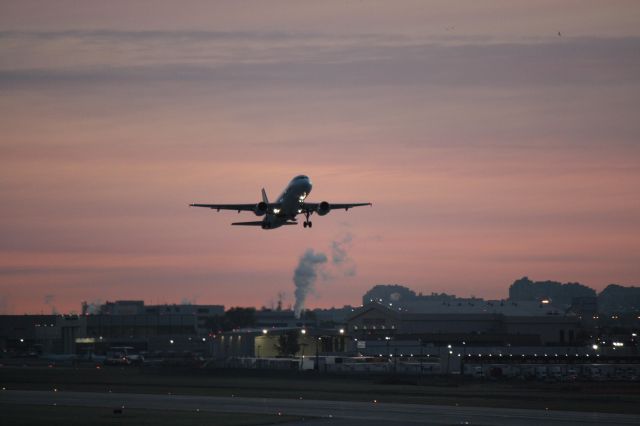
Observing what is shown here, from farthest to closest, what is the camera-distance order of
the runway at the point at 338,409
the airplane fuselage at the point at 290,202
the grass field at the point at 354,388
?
the airplane fuselage at the point at 290,202 < the grass field at the point at 354,388 < the runway at the point at 338,409

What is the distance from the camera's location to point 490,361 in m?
122

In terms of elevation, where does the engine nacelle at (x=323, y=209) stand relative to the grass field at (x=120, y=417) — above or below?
above

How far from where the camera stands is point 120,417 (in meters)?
64.4

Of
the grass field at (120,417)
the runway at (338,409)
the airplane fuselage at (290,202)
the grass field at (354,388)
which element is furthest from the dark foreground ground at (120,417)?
the airplane fuselage at (290,202)

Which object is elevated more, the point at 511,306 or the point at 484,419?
the point at 511,306

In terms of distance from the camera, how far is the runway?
62562 mm

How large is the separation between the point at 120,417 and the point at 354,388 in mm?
35054

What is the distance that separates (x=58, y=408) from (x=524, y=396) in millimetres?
38913

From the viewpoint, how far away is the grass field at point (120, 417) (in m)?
61.2

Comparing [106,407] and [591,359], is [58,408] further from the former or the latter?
[591,359]

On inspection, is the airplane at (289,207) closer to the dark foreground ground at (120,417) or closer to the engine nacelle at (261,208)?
the engine nacelle at (261,208)

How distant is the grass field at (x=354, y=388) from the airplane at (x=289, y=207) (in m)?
16.4

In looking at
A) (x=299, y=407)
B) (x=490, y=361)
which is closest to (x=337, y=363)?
(x=490, y=361)

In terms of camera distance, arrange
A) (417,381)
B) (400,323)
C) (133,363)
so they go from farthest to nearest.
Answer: (400,323) → (133,363) → (417,381)
